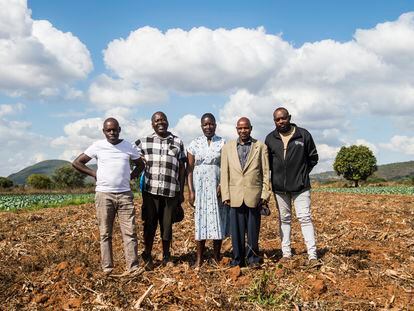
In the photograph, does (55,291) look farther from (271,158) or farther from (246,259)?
(271,158)

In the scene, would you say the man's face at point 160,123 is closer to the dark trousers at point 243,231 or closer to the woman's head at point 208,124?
the woman's head at point 208,124

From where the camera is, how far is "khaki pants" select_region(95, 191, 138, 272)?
5.13 m

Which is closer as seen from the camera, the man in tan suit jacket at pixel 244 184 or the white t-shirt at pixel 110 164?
the white t-shirt at pixel 110 164

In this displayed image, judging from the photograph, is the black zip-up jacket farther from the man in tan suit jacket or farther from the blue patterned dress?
the blue patterned dress

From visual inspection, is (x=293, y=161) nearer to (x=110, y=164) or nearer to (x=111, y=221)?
(x=110, y=164)

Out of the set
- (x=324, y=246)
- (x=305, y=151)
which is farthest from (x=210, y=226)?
(x=324, y=246)

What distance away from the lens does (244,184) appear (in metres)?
5.32

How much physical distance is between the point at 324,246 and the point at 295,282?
7.57 feet

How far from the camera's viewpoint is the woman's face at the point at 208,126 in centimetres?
545

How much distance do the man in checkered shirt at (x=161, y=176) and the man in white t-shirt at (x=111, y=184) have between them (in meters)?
0.28

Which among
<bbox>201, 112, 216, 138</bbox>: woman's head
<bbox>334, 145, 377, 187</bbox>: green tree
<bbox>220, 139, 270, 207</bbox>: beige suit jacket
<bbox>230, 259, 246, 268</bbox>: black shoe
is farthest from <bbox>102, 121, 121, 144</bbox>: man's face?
<bbox>334, 145, 377, 187</bbox>: green tree

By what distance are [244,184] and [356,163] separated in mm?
58621

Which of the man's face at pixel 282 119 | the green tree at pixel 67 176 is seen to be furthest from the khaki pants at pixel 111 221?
the green tree at pixel 67 176

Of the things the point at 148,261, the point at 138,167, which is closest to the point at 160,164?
the point at 138,167
